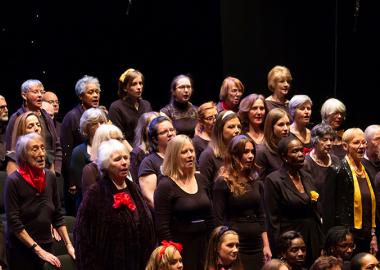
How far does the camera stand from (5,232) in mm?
6000

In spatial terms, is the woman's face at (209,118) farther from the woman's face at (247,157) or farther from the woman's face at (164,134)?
the woman's face at (247,157)

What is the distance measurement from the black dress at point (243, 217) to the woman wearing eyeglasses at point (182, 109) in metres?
1.52

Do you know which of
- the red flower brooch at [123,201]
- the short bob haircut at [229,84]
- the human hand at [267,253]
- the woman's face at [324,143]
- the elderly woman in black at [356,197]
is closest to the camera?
the red flower brooch at [123,201]

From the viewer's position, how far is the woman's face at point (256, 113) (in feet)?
24.2

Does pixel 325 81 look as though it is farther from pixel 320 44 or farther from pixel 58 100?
pixel 58 100

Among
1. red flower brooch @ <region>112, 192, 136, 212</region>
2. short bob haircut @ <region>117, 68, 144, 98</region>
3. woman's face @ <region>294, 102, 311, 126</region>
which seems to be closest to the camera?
red flower brooch @ <region>112, 192, 136, 212</region>

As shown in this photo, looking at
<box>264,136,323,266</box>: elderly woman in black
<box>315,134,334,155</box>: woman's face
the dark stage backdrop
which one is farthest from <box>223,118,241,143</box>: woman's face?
the dark stage backdrop

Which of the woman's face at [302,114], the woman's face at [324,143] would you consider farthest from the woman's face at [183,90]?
the woman's face at [324,143]

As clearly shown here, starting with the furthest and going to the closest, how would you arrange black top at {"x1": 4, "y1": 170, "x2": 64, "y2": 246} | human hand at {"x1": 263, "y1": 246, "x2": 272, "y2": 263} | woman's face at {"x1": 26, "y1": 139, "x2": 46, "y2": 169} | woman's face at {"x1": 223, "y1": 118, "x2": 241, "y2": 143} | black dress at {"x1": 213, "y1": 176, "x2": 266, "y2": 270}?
woman's face at {"x1": 223, "y1": 118, "x2": 241, "y2": 143}
human hand at {"x1": 263, "y1": 246, "x2": 272, "y2": 263}
black dress at {"x1": 213, "y1": 176, "x2": 266, "y2": 270}
woman's face at {"x1": 26, "y1": 139, "x2": 46, "y2": 169}
black top at {"x1": 4, "y1": 170, "x2": 64, "y2": 246}

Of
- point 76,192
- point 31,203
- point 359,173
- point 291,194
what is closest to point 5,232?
point 31,203

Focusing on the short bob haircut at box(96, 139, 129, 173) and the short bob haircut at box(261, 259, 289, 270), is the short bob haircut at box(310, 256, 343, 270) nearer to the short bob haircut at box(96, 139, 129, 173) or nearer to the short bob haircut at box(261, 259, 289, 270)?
the short bob haircut at box(261, 259, 289, 270)

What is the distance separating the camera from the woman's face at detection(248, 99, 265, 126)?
7.37 m

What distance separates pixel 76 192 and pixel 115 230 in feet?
5.45

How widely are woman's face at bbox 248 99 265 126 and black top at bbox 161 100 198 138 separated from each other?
56 cm
